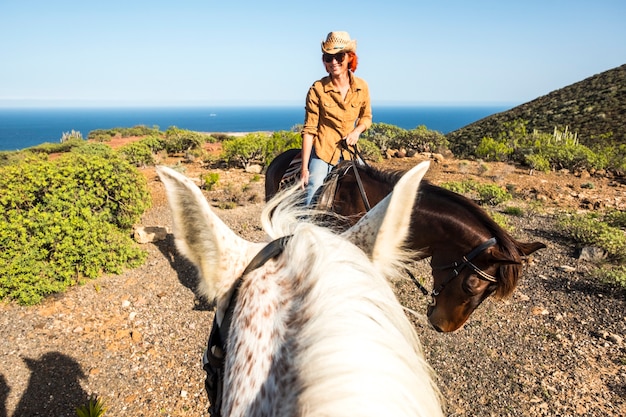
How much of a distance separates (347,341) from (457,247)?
2.67m

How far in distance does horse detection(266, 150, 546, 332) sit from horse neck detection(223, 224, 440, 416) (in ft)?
6.42

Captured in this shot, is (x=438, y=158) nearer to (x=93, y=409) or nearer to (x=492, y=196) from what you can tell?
(x=492, y=196)

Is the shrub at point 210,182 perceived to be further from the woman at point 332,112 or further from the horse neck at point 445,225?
the horse neck at point 445,225

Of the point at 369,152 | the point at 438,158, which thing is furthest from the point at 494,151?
the point at 369,152

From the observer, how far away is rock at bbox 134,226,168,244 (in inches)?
268

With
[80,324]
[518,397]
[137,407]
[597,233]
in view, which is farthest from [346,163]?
[597,233]

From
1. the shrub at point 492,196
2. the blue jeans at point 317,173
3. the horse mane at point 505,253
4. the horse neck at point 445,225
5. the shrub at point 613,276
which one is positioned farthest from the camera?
the shrub at point 492,196

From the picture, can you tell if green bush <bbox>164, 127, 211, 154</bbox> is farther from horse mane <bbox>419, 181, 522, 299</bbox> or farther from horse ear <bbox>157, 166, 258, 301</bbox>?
horse ear <bbox>157, 166, 258, 301</bbox>

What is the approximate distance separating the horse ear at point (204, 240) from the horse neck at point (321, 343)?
0.49ft

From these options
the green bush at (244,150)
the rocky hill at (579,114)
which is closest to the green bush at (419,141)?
the rocky hill at (579,114)

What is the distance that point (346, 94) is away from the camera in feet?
12.7

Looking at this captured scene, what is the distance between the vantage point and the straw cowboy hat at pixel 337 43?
349 cm

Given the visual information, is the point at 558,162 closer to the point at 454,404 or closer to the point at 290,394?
the point at 454,404

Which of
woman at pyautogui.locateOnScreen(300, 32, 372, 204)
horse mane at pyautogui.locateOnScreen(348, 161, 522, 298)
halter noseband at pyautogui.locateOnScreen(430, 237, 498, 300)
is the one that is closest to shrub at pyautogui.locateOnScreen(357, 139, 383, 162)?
woman at pyautogui.locateOnScreen(300, 32, 372, 204)
